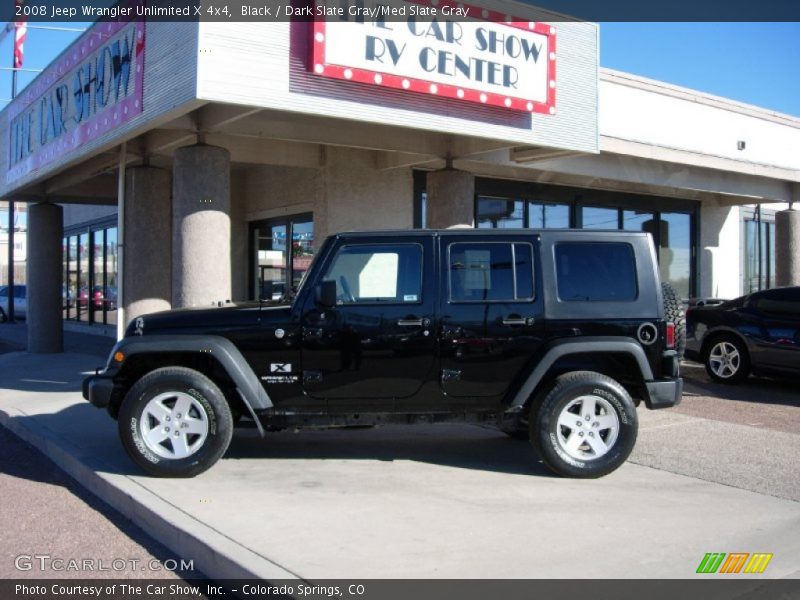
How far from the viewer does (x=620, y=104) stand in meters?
14.5

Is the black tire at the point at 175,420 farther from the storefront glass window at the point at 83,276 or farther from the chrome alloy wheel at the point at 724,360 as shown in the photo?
the storefront glass window at the point at 83,276

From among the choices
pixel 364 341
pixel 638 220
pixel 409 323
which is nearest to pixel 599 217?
pixel 638 220

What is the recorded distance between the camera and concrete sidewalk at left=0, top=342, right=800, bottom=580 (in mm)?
4324

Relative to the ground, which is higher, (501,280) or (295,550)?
(501,280)

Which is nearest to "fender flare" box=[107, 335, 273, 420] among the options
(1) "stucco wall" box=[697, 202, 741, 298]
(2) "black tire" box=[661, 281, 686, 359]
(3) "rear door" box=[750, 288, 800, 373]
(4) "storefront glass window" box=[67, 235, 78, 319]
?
(2) "black tire" box=[661, 281, 686, 359]

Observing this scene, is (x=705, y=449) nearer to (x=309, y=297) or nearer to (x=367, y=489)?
(x=367, y=489)

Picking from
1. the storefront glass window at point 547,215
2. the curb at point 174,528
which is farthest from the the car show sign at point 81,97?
the storefront glass window at point 547,215

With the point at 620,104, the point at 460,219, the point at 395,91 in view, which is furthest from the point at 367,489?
the point at 620,104

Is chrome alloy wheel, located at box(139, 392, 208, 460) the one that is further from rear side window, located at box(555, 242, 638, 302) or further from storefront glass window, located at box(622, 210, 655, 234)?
storefront glass window, located at box(622, 210, 655, 234)

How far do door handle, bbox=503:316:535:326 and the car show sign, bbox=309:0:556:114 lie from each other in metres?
3.85

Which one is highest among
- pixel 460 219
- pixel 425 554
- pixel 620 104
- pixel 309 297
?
pixel 620 104

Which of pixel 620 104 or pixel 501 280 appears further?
pixel 620 104

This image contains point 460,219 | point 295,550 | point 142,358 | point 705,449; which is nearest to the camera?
point 295,550

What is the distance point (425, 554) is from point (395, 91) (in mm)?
6160
